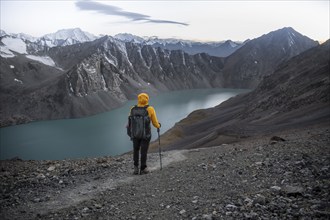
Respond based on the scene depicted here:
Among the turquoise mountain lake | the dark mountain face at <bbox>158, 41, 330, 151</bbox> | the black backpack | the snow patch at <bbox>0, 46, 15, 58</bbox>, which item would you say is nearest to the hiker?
the black backpack

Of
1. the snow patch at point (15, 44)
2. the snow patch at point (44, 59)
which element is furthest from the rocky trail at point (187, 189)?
the snow patch at point (15, 44)

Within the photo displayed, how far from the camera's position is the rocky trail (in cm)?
571

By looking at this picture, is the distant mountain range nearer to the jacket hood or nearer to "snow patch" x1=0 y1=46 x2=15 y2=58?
"snow patch" x1=0 y1=46 x2=15 y2=58

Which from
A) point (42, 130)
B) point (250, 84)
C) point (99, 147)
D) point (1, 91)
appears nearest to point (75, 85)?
point (1, 91)

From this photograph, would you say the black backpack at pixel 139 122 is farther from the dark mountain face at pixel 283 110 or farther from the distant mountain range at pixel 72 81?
the distant mountain range at pixel 72 81

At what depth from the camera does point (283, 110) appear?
127ft

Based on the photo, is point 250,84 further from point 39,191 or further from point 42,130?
point 39,191

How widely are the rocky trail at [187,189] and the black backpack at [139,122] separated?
1370 mm

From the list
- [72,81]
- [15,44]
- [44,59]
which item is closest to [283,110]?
[72,81]

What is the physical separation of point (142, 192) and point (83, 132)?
74.3 meters

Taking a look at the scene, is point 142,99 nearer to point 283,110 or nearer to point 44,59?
point 283,110

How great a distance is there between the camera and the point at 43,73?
484 feet

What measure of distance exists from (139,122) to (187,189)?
10.7 feet

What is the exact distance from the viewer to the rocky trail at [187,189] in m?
5.71
